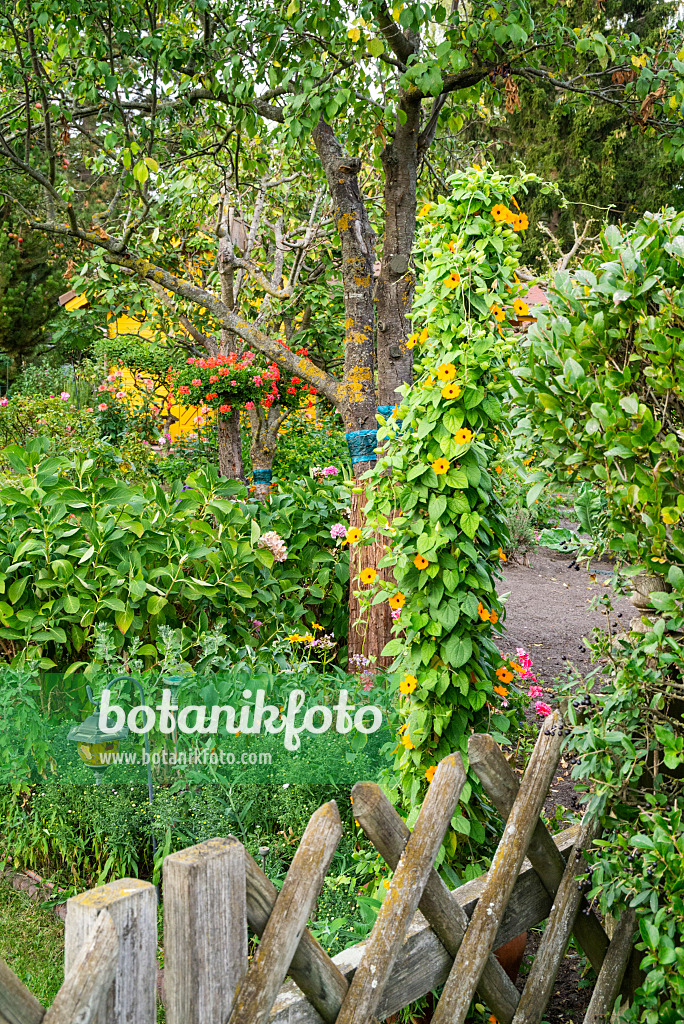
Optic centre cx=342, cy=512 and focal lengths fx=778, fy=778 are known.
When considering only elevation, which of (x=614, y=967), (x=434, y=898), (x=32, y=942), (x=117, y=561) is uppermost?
(x=117, y=561)

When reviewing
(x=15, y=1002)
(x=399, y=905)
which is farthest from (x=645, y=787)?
(x=15, y=1002)

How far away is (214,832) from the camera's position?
257 centimetres

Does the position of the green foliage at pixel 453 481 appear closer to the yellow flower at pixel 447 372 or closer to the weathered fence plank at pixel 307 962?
the yellow flower at pixel 447 372

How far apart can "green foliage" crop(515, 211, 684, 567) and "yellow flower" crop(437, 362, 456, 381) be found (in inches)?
10.2

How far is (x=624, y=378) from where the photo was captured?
1.54 m

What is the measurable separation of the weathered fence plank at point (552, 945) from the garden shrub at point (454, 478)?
26cm

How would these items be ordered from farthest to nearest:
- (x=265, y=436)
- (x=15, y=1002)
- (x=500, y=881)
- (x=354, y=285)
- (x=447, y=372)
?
(x=265, y=436) < (x=354, y=285) < (x=447, y=372) < (x=500, y=881) < (x=15, y=1002)

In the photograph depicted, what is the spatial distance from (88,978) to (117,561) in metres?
2.22

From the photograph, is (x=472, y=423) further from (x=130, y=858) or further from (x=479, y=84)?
(x=479, y=84)

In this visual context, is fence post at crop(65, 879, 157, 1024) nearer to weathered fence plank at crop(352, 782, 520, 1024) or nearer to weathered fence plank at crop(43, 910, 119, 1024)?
weathered fence plank at crop(43, 910, 119, 1024)

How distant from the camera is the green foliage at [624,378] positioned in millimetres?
1503

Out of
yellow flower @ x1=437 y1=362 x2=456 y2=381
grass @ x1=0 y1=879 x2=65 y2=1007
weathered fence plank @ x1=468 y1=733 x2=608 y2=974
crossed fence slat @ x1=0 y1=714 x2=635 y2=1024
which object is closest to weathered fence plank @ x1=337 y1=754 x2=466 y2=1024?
Answer: crossed fence slat @ x1=0 y1=714 x2=635 y2=1024

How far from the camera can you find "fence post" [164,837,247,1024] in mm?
1035

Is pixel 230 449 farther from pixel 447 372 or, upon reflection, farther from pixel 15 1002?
pixel 15 1002
